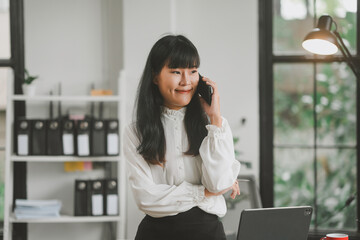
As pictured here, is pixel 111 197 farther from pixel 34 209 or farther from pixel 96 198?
pixel 34 209

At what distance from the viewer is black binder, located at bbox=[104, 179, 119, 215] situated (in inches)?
139

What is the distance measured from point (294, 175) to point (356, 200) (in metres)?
0.63

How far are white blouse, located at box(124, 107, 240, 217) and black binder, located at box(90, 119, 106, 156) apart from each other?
169 centimetres

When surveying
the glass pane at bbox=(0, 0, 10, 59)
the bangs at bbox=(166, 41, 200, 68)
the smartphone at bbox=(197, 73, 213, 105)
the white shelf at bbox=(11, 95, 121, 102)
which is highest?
the glass pane at bbox=(0, 0, 10, 59)

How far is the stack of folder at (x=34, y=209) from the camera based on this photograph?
3.53 metres

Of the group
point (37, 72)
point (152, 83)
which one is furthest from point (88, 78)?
point (152, 83)

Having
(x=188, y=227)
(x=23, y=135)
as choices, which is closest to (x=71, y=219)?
(x=23, y=135)

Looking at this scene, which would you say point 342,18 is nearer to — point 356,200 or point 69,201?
point 356,200

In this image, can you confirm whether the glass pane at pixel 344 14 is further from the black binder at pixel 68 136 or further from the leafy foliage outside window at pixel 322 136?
the black binder at pixel 68 136

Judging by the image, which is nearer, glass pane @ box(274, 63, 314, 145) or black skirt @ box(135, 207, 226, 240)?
black skirt @ box(135, 207, 226, 240)

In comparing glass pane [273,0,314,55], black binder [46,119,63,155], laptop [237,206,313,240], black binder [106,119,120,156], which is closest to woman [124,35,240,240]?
laptop [237,206,313,240]

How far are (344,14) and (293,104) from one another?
1.04m

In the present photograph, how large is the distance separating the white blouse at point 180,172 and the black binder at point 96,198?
1.75 m

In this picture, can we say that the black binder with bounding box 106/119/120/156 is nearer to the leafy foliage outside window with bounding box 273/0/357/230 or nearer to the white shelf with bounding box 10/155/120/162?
the white shelf with bounding box 10/155/120/162
